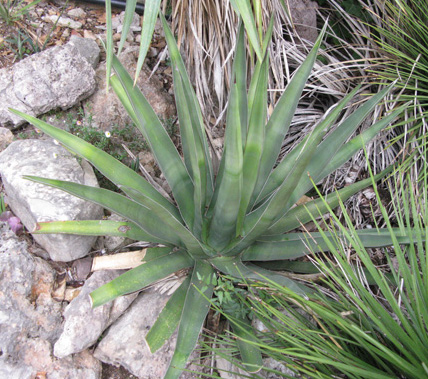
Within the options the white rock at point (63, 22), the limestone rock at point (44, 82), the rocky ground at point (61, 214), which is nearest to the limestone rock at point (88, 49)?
the rocky ground at point (61, 214)

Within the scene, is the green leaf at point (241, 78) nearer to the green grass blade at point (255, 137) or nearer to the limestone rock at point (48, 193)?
the green grass blade at point (255, 137)

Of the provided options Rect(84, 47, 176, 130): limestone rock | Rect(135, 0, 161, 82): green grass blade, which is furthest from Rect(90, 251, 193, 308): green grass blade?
Rect(84, 47, 176, 130): limestone rock

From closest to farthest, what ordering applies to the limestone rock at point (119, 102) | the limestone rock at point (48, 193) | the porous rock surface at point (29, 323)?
the porous rock surface at point (29, 323) < the limestone rock at point (48, 193) < the limestone rock at point (119, 102)

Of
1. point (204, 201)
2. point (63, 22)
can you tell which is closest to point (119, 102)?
point (63, 22)

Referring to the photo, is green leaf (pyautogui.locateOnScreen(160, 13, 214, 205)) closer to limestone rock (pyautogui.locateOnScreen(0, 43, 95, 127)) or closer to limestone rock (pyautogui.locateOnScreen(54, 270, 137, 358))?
limestone rock (pyautogui.locateOnScreen(54, 270, 137, 358))

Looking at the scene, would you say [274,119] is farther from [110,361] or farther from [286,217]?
[110,361]

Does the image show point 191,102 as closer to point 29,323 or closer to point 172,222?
point 172,222

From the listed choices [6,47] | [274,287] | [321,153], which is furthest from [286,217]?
[6,47]
